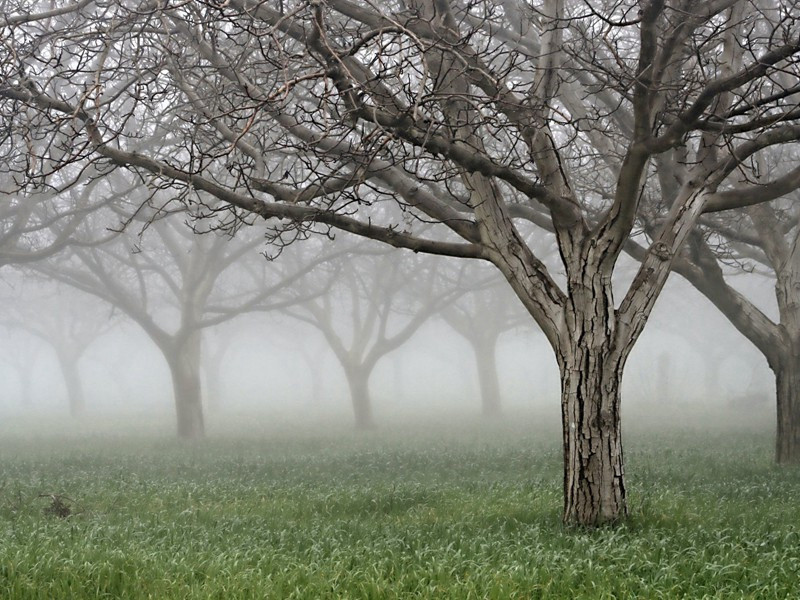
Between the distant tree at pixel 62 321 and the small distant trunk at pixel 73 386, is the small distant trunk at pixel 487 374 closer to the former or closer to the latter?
the small distant trunk at pixel 73 386

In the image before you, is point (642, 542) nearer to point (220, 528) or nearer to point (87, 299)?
point (220, 528)

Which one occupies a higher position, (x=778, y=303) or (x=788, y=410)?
(x=778, y=303)

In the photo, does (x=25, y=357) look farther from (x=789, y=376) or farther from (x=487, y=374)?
(x=789, y=376)

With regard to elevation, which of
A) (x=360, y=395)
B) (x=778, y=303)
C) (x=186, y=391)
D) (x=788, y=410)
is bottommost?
(x=360, y=395)

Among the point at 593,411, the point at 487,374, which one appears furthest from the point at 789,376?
the point at 487,374

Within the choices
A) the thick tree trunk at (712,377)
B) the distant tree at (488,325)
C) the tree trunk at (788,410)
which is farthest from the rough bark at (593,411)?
the thick tree trunk at (712,377)

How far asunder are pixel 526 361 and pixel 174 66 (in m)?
69.3

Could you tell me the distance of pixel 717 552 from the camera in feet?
19.9

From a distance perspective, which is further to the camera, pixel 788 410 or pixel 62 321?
pixel 62 321

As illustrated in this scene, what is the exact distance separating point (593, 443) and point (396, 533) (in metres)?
2.07

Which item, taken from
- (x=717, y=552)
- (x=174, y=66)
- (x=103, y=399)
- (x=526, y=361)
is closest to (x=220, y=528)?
(x=717, y=552)

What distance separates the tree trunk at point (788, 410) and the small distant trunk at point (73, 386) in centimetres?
3481

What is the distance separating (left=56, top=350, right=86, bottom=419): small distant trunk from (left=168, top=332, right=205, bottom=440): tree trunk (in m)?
18.8

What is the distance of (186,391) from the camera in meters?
22.6
